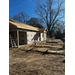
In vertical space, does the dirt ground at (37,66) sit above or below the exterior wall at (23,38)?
below

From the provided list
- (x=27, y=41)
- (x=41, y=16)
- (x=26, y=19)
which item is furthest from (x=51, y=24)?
(x=27, y=41)

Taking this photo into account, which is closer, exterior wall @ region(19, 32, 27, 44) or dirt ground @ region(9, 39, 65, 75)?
dirt ground @ region(9, 39, 65, 75)

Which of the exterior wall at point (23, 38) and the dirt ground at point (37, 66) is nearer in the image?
the dirt ground at point (37, 66)

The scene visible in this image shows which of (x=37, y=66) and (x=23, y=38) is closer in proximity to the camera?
(x=37, y=66)

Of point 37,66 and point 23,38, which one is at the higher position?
point 23,38

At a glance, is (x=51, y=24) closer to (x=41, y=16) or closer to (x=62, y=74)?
(x=41, y=16)

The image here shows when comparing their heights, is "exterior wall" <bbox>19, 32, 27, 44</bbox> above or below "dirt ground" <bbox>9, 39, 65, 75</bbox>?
above
